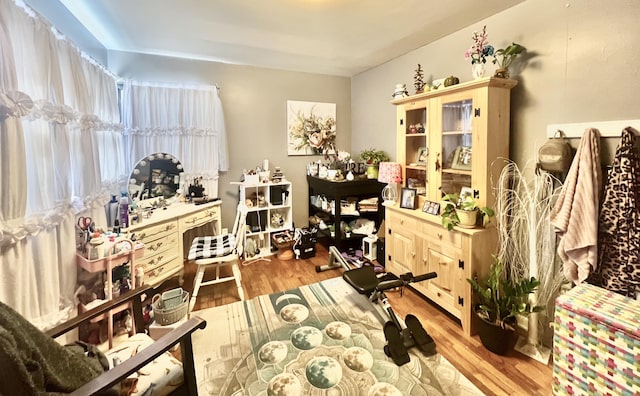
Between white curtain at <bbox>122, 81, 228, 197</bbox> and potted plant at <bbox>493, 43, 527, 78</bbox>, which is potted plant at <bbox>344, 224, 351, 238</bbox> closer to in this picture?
white curtain at <bbox>122, 81, 228, 197</bbox>

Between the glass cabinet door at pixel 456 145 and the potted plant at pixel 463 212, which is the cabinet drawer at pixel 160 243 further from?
the glass cabinet door at pixel 456 145

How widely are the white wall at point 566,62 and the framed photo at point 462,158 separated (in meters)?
0.30

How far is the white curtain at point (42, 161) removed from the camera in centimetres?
128

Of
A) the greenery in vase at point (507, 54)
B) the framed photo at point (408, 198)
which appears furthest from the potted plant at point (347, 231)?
the greenery in vase at point (507, 54)

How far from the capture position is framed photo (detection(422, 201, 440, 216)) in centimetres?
245

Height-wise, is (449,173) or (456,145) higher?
(456,145)

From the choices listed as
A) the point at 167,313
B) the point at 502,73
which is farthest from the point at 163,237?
the point at 502,73

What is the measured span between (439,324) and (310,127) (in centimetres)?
282

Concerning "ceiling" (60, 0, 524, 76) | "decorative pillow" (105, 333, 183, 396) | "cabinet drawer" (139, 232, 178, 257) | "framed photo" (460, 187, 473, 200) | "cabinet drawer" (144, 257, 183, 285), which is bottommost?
"decorative pillow" (105, 333, 183, 396)

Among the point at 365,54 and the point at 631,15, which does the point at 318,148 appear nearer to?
the point at 365,54

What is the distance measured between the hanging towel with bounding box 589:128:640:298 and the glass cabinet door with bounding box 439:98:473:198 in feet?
2.60

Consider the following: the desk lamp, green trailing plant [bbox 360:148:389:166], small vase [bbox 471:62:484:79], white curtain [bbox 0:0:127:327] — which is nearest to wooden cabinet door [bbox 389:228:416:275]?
the desk lamp

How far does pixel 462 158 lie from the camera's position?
234 centimetres

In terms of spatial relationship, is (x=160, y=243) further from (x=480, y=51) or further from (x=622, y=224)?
(x=622, y=224)
